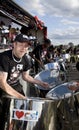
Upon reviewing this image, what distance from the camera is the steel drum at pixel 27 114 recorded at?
118 inches

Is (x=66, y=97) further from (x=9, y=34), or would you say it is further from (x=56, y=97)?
(x=9, y=34)

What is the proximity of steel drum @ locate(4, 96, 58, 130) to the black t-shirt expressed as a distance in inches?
15.6

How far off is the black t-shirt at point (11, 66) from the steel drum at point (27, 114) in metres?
0.40

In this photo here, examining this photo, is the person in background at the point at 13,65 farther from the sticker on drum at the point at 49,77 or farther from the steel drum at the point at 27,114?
the sticker on drum at the point at 49,77

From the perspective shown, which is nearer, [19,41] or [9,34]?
[19,41]

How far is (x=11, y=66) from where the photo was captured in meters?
3.44

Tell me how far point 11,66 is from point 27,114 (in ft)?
2.10

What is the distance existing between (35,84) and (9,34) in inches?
200

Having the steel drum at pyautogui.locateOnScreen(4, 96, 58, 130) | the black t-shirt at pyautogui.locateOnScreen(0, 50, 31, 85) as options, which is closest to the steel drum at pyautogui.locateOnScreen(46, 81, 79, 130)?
the steel drum at pyautogui.locateOnScreen(4, 96, 58, 130)

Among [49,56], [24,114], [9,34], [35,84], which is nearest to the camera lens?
[24,114]

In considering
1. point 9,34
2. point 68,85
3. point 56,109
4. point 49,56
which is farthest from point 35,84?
point 49,56

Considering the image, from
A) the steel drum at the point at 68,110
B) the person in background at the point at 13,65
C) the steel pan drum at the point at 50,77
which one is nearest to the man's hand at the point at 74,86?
the steel drum at the point at 68,110

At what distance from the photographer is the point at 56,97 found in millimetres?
3342

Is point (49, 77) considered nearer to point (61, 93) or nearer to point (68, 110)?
point (61, 93)
